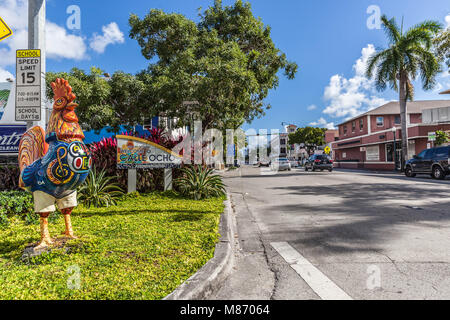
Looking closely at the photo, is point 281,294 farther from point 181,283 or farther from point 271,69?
point 271,69

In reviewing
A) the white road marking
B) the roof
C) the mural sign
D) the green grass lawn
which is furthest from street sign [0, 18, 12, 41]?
the roof

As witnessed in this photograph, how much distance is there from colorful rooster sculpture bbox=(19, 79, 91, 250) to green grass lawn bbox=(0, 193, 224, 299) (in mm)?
533

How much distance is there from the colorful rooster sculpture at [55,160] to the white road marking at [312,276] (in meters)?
3.15

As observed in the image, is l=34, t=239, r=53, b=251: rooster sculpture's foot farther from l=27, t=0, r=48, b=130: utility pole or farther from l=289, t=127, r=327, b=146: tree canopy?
l=289, t=127, r=327, b=146: tree canopy

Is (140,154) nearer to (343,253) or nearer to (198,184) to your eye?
Answer: (198,184)

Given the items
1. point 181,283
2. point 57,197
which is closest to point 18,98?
point 57,197

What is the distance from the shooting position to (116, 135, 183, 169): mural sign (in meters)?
9.51

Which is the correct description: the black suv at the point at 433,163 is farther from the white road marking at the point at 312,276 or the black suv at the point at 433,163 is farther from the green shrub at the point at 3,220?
the green shrub at the point at 3,220

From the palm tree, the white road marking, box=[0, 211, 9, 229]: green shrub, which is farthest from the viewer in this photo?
the palm tree

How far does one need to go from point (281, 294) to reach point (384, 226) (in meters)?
3.79

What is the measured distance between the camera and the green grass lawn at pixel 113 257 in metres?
2.85

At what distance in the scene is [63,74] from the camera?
10242mm

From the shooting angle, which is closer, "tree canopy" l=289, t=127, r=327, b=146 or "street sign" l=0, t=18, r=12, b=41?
"street sign" l=0, t=18, r=12, b=41

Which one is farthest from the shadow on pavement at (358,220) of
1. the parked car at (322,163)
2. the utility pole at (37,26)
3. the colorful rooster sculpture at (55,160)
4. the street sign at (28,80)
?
the parked car at (322,163)
